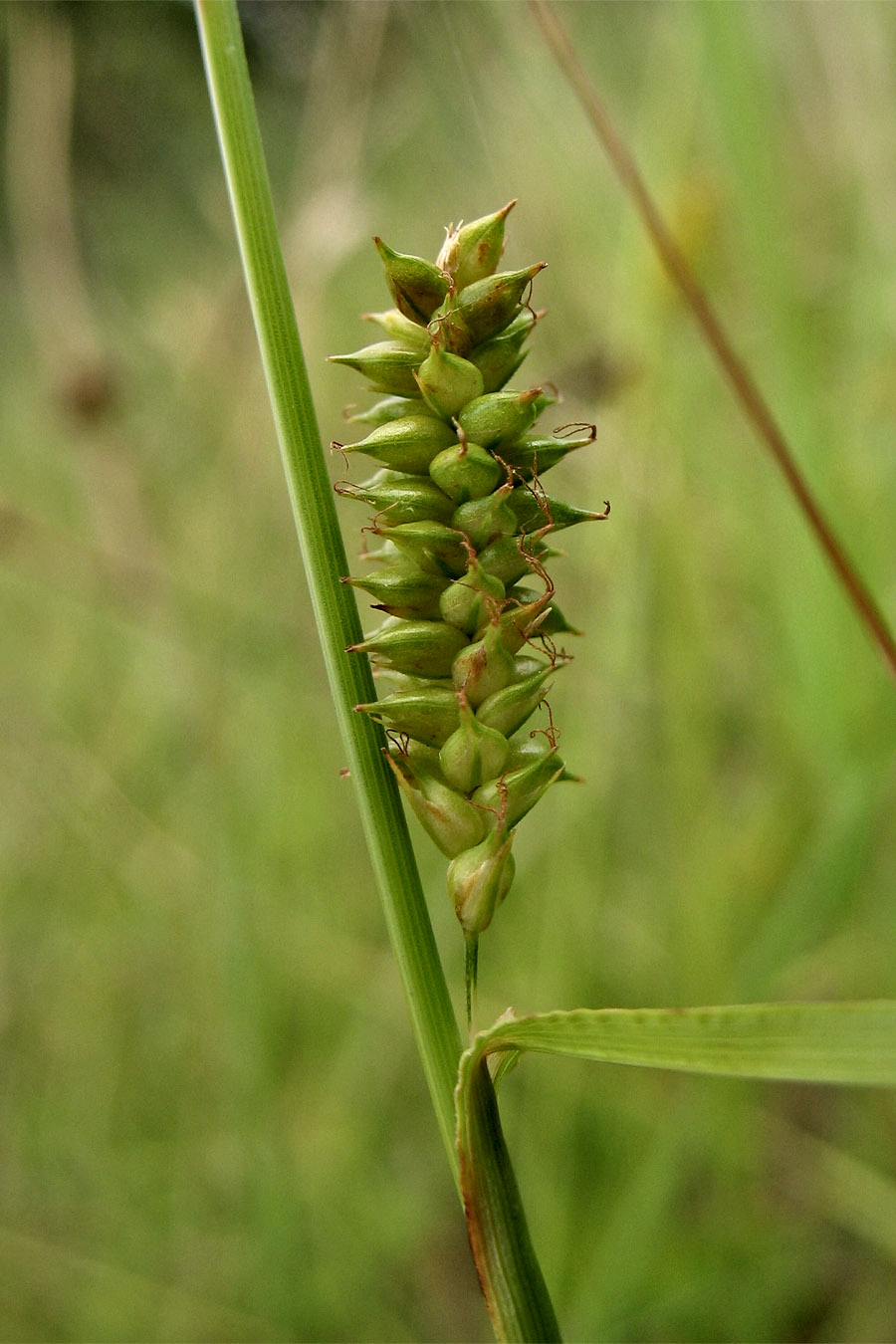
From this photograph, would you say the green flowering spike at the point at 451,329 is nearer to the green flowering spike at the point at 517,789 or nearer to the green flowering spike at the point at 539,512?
the green flowering spike at the point at 539,512

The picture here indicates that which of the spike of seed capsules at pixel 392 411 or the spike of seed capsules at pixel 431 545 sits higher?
the spike of seed capsules at pixel 392 411

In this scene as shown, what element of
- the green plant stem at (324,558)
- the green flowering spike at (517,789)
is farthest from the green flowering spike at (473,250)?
the green flowering spike at (517,789)

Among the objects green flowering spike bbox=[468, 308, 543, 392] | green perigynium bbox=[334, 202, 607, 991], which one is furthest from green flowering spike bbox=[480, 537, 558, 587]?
green flowering spike bbox=[468, 308, 543, 392]

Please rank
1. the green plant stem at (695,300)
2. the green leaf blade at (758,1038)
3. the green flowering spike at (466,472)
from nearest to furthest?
the green leaf blade at (758,1038) → the green flowering spike at (466,472) → the green plant stem at (695,300)

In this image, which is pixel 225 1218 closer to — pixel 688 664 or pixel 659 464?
pixel 688 664

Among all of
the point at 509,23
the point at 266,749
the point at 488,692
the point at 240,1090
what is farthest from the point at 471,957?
the point at 266,749

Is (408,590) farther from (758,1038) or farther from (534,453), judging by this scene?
(758,1038)

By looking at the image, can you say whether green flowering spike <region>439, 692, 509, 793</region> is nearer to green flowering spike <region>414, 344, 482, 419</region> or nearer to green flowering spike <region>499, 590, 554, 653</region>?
green flowering spike <region>499, 590, 554, 653</region>
